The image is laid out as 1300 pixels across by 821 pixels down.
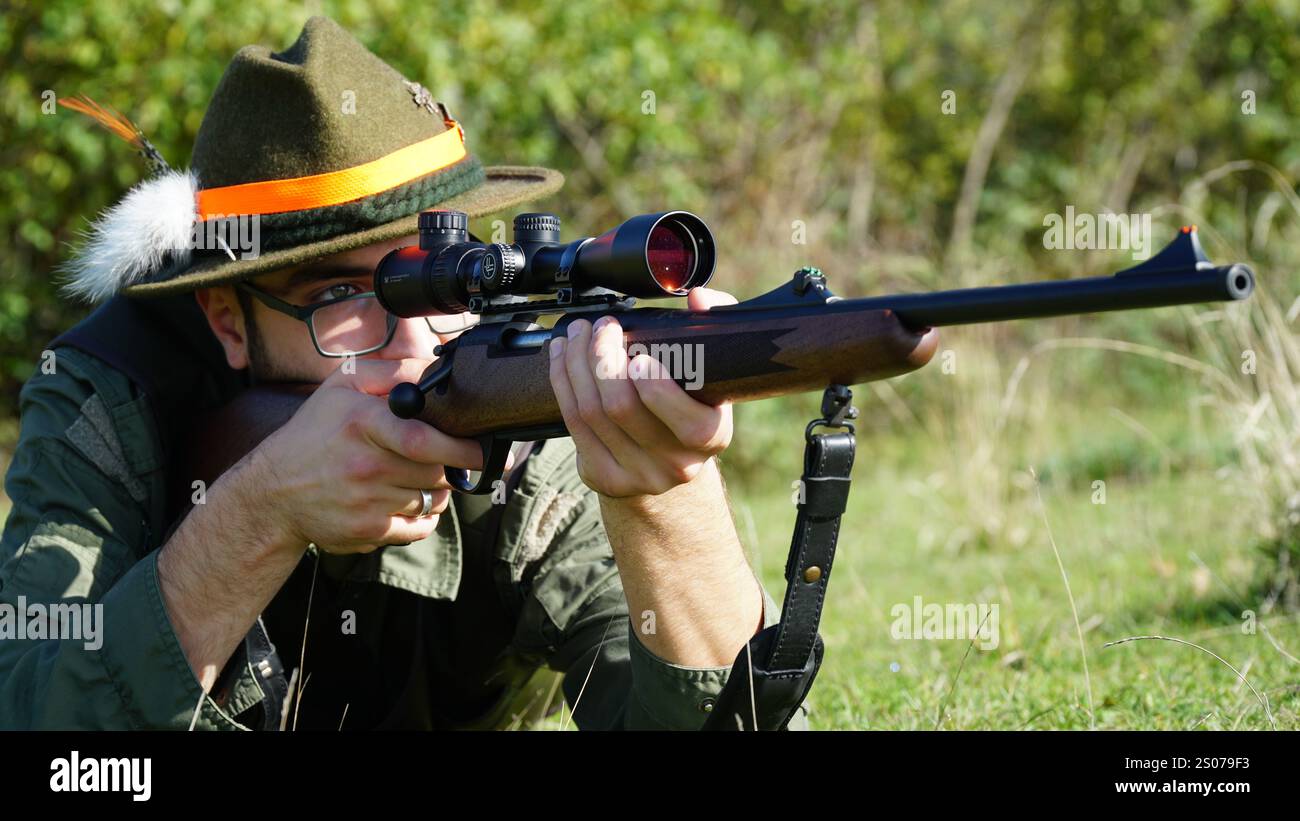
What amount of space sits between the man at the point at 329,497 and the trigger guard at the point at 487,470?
0.13 feet

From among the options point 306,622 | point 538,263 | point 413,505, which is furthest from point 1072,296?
point 306,622

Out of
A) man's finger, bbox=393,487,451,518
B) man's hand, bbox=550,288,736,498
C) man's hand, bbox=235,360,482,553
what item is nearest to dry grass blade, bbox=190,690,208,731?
man's hand, bbox=235,360,482,553

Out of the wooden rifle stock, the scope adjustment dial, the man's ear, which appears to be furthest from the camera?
the man's ear

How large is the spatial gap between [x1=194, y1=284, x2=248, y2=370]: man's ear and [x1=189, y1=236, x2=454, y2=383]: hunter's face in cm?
4

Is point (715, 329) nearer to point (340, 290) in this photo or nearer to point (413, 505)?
point (413, 505)

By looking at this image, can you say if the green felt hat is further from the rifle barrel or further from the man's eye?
the rifle barrel

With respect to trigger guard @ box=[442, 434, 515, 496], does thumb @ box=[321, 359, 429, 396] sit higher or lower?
higher

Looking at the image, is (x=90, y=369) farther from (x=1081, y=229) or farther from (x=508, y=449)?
(x=1081, y=229)

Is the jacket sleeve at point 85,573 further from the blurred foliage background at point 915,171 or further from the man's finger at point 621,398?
the blurred foliage background at point 915,171

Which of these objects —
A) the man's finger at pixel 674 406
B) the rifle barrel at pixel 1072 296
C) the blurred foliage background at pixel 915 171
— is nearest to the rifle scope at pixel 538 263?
the man's finger at pixel 674 406

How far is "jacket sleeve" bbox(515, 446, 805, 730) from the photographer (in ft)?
10.5

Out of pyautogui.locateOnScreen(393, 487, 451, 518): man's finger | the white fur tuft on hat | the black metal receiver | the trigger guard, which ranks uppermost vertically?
the white fur tuft on hat

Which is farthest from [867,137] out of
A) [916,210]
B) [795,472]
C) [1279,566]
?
[1279,566]

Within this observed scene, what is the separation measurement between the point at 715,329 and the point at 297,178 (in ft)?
4.90
